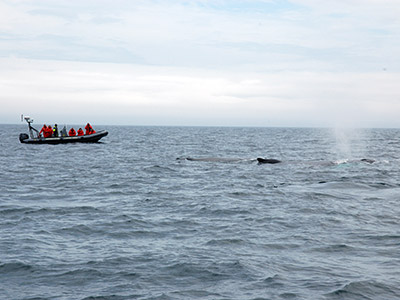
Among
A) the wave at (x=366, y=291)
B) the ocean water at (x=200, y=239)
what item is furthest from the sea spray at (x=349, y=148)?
the wave at (x=366, y=291)

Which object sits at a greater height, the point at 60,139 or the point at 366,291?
the point at 60,139

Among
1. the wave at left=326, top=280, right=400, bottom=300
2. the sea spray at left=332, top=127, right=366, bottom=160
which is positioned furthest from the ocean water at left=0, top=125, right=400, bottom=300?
the sea spray at left=332, top=127, right=366, bottom=160

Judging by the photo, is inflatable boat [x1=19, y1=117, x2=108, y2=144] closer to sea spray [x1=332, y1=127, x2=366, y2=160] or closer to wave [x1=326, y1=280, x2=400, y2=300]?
sea spray [x1=332, y1=127, x2=366, y2=160]

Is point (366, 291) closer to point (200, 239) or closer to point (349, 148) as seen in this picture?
point (200, 239)

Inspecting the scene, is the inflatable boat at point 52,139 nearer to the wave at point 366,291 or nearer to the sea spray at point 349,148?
the sea spray at point 349,148

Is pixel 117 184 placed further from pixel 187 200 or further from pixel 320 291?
pixel 320 291

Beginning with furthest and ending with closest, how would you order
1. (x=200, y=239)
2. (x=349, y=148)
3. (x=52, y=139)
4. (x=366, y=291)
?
(x=349, y=148), (x=52, y=139), (x=200, y=239), (x=366, y=291)

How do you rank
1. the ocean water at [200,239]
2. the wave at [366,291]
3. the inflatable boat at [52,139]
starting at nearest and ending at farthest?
the wave at [366,291] → the ocean water at [200,239] → the inflatable boat at [52,139]

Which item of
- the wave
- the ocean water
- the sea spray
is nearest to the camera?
the wave

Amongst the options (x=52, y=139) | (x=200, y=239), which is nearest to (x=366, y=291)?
(x=200, y=239)

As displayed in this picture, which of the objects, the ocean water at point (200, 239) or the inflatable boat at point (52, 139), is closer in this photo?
the ocean water at point (200, 239)

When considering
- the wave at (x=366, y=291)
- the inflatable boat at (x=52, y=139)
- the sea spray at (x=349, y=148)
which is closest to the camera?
the wave at (x=366, y=291)

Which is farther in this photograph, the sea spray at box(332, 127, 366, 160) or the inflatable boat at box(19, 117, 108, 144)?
the inflatable boat at box(19, 117, 108, 144)

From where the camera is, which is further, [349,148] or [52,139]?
[349,148]
